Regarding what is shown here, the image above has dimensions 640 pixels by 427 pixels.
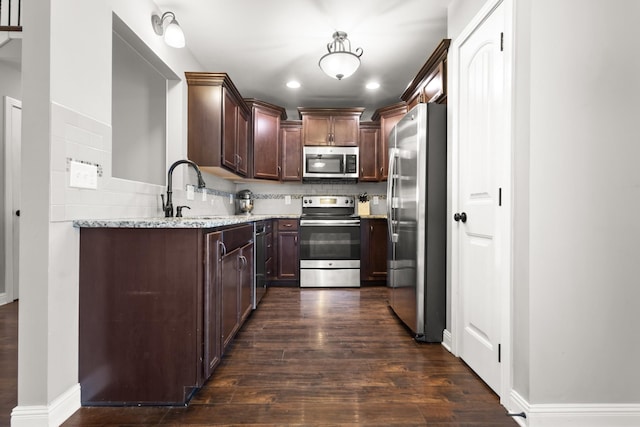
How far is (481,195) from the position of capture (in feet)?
5.70

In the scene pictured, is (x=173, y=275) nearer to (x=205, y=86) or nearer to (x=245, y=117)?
(x=205, y=86)

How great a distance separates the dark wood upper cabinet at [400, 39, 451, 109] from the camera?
2217mm

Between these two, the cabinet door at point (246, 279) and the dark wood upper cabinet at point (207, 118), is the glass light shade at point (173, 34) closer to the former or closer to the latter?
the dark wood upper cabinet at point (207, 118)

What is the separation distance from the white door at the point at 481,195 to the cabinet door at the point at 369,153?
229 cm

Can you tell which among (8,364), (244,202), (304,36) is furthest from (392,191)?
(8,364)

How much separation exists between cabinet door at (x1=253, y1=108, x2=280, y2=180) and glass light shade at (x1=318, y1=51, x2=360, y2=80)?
1.63 metres

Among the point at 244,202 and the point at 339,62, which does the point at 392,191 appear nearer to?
the point at 339,62

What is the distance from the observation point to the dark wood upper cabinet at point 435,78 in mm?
2217

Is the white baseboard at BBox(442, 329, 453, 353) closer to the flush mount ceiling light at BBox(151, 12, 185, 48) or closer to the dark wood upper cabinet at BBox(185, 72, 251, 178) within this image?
the dark wood upper cabinet at BBox(185, 72, 251, 178)

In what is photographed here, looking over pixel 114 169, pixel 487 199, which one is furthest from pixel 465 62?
pixel 114 169

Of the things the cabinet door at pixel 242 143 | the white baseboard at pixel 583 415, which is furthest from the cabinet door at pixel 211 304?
the cabinet door at pixel 242 143

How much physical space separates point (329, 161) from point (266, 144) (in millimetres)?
874

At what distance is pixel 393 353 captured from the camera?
2.02 m

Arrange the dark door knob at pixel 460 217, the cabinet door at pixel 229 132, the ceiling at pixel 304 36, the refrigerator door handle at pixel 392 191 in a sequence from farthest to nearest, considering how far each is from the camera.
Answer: the cabinet door at pixel 229 132 < the refrigerator door handle at pixel 392 191 < the ceiling at pixel 304 36 < the dark door knob at pixel 460 217
